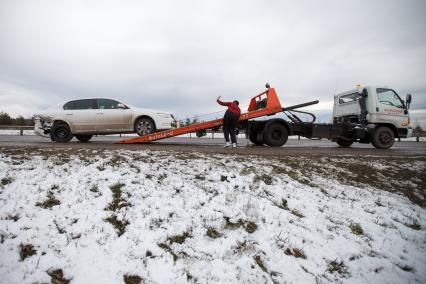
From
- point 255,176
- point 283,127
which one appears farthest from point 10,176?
point 283,127

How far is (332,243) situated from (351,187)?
6.87ft

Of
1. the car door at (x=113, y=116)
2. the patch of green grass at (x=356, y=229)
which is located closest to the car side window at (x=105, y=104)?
the car door at (x=113, y=116)

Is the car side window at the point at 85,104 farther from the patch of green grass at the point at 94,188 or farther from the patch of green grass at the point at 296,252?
the patch of green grass at the point at 296,252

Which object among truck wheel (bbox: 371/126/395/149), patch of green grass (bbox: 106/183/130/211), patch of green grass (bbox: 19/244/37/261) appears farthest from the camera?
truck wheel (bbox: 371/126/395/149)

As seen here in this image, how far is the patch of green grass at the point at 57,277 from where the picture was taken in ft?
8.49

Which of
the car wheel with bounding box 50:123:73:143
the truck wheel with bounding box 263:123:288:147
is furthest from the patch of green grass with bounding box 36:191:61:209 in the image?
the truck wheel with bounding box 263:123:288:147

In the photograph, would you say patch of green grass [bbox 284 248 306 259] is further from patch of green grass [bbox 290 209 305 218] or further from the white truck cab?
the white truck cab

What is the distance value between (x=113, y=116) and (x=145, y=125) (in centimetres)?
118

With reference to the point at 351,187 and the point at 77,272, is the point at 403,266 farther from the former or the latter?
the point at 77,272

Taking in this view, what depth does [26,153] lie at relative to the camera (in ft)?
18.8

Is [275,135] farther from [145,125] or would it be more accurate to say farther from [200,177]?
[200,177]

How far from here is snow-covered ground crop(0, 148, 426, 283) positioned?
2.87 metres

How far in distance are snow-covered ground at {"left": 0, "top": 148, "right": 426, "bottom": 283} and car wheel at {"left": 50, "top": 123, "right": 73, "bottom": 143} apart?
4.38m

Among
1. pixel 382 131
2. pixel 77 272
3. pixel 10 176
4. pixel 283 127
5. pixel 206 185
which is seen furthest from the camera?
pixel 382 131
